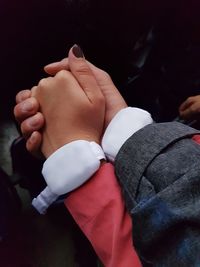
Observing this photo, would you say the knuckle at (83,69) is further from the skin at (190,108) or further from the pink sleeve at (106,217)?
the skin at (190,108)

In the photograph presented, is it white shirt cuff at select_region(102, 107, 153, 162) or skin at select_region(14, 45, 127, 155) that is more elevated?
skin at select_region(14, 45, 127, 155)

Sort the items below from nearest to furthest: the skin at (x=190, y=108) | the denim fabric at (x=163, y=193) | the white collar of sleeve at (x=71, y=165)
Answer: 1. the denim fabric at (x=163, y=193)
2. the white collar of sleeve at (x=71, y=165)
3. the skin at (x=190, y=108)

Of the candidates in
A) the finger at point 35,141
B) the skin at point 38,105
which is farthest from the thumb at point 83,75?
the finger at point 35,141

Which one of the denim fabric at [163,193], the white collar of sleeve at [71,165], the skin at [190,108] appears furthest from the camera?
the skin at [190,108]

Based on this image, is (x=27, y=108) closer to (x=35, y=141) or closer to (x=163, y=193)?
(x=35, y=141)

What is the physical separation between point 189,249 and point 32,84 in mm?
524

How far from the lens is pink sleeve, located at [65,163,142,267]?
45 centimetres

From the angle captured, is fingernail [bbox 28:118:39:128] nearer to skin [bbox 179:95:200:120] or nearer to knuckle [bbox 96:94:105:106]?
knuckle [bbox 96:94:105:106]

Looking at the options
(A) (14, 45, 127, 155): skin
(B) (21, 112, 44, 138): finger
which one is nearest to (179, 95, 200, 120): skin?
(A) (14, 45, 127, 155): skin

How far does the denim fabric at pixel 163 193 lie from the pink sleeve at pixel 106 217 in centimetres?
2

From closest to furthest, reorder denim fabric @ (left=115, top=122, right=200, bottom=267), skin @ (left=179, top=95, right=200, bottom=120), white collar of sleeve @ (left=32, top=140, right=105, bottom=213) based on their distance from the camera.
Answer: denim fabric @ (left=115, top=122, right=200, bottom=267) → white collar of sleeve @ (left=32, top=140, right=105, bottom=213) → skin @ (left=179, top=95, right=200, bottom=120)

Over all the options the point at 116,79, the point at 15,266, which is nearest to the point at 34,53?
the point at 116,79

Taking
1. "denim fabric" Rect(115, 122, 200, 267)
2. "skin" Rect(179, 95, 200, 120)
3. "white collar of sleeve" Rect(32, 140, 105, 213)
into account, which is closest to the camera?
"denim fabric" Rect(115, 122, 200, 267)

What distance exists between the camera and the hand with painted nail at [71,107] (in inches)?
A: 21.4
